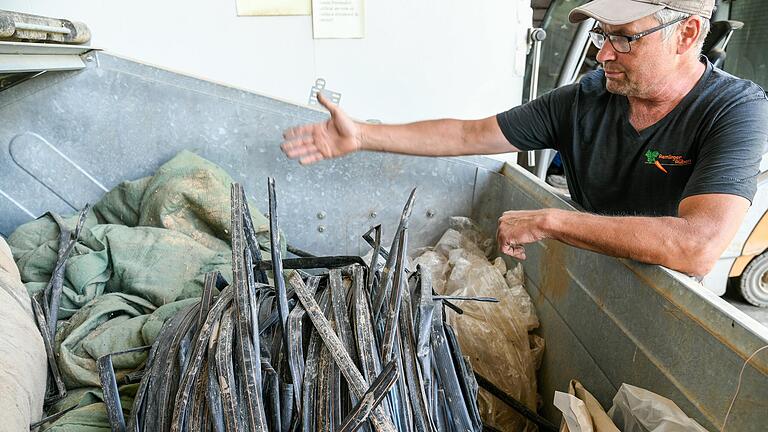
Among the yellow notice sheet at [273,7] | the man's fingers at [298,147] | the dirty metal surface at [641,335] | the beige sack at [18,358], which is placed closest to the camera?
the dirty metal surface at [641,335]

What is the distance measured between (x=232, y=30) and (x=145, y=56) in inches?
13.4

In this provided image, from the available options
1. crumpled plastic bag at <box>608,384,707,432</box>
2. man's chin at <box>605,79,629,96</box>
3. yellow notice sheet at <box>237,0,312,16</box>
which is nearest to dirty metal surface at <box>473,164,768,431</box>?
crumpled plastic bag at <box>608,384,707,432</box>

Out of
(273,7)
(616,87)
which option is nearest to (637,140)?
(616,87)

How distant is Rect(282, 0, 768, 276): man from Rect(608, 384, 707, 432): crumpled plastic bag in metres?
0.24

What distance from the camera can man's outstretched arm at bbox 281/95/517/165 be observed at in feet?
4.76

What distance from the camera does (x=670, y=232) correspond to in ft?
3.17

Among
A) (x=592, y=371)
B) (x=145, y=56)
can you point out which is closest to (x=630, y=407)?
(x=592, y=371)

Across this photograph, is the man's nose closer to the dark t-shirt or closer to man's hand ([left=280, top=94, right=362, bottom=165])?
the dark t-shirt

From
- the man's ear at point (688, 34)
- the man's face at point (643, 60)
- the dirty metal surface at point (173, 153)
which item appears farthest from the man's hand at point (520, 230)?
the dirty metal surface at point (173, 153)

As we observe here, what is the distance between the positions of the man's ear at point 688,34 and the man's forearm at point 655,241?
468mm

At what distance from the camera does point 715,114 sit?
3.72 feet

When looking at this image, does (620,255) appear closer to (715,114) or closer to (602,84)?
(715,114)

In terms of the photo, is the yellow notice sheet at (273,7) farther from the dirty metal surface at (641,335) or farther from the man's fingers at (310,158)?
the dirty metal surface at (641,335)

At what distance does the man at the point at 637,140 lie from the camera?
100 centimetres
